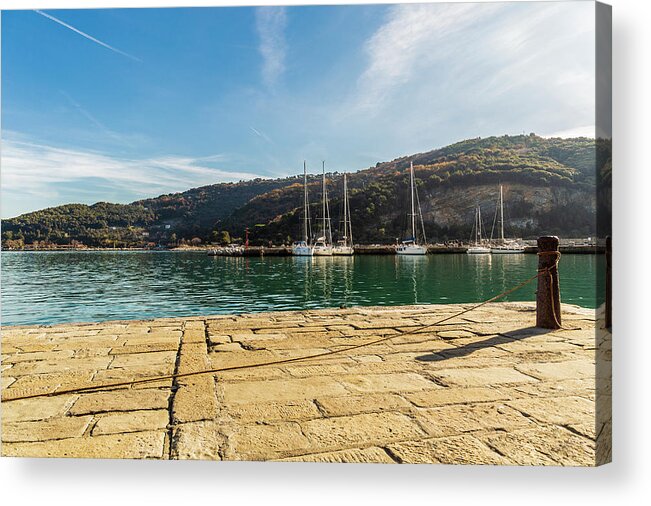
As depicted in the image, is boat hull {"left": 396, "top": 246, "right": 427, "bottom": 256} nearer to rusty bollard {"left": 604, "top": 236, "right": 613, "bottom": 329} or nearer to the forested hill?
the forested hill

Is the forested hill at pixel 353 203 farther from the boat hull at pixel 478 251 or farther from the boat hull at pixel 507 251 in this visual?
the boat hull at pixel 478 251

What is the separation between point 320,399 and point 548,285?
2.53 metres

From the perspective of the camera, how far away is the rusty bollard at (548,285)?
427 cm

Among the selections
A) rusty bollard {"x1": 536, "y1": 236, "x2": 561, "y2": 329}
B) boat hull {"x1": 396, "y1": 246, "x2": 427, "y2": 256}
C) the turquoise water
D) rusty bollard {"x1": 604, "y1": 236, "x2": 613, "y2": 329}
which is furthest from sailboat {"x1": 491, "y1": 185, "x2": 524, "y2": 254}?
rusty bollard {"x1": 604, "y1": 236, "x2": 613, "y2": 329}

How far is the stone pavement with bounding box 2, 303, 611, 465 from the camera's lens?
2.36m

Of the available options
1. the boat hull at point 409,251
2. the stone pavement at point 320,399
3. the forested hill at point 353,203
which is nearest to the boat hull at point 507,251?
the forested hill at point 353,203

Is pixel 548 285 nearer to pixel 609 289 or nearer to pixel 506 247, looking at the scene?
pixel 609 289

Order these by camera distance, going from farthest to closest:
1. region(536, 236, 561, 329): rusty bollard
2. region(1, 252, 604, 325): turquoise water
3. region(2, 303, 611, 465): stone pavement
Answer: region(1, 252, 604, 325): turquoise water, region(536, 236, 561, 329): rusty bollard, region(2, 303, 611, 465): stone pavement

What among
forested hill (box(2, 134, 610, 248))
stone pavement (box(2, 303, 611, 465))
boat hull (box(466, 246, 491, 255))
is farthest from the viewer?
boat hull (box(466, 246, 491, 255))

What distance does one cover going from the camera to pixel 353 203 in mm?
23219

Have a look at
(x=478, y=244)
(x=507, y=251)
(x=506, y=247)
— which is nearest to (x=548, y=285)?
(x=506, y=247)

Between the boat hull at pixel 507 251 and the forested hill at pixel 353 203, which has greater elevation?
the forested hill at pixel 353 203

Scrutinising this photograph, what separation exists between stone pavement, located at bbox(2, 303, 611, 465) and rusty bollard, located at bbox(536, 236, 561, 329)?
14 centimetres

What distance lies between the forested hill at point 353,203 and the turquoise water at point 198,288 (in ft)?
1.75
